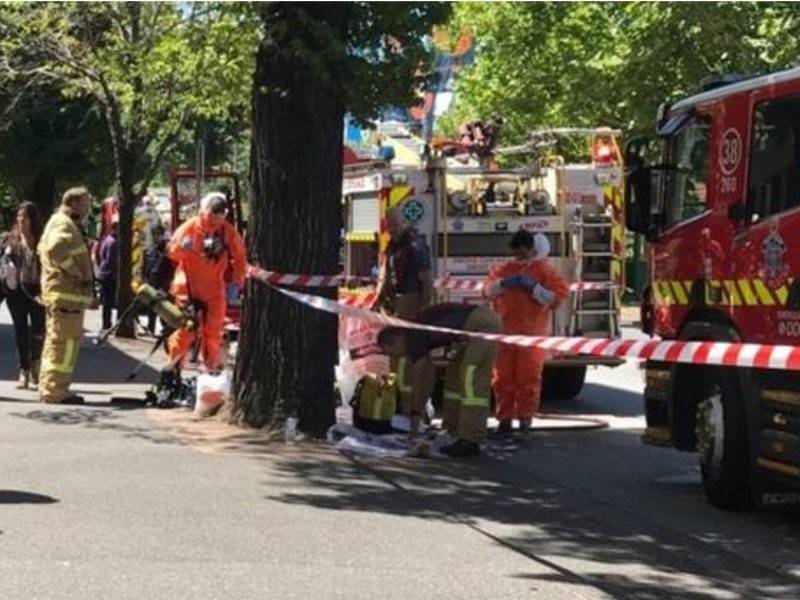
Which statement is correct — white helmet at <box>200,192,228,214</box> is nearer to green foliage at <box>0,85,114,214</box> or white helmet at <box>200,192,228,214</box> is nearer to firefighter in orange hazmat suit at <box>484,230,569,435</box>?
firefighter in orange hazmat suit at <box>484,230,569,435</box>

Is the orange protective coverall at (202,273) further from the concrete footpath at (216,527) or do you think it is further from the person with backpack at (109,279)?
the person with backpack at (109,279)

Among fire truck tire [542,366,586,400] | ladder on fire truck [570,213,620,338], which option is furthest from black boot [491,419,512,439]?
fire truck tire [542,366,586,400]

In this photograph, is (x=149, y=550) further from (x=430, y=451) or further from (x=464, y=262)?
(x=464, y=262)

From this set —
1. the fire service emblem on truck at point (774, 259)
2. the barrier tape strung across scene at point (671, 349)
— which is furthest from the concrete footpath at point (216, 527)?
the fire service emblem on truck at point (774, 259)

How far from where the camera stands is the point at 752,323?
26.1ft

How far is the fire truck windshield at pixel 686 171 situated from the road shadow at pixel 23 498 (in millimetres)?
4375

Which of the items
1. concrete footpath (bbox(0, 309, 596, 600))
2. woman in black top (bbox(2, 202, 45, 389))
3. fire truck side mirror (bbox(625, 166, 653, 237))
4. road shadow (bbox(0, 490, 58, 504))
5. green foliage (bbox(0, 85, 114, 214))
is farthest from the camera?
green foliage (bbox(0, 85, 114, 214))

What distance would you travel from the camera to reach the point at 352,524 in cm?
746

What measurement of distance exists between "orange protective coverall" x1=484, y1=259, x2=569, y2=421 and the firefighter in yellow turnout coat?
3.68m

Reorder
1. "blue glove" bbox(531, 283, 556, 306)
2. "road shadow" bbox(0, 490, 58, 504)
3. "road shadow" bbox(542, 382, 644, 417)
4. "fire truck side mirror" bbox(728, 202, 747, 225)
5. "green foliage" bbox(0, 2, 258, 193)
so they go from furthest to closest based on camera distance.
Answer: "green foliage" bbox(0, 2, 258, 193) → "road shadow" bbox(542, 382, 644, 417) → "blue glove" bbox(531, 283, 556, 306) → "fire truck side mirror" bbox(728, 202, 747, 225) → "road shadow" bbox(0, 490, 58, 504)

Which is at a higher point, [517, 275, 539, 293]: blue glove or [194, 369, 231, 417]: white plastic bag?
[517, 275, 539, 293]: blue glove

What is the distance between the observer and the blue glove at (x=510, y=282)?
11344 millimetres

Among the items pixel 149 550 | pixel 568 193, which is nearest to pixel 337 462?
pixel 149 550

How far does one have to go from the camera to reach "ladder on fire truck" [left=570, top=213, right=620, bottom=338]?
13.6m
